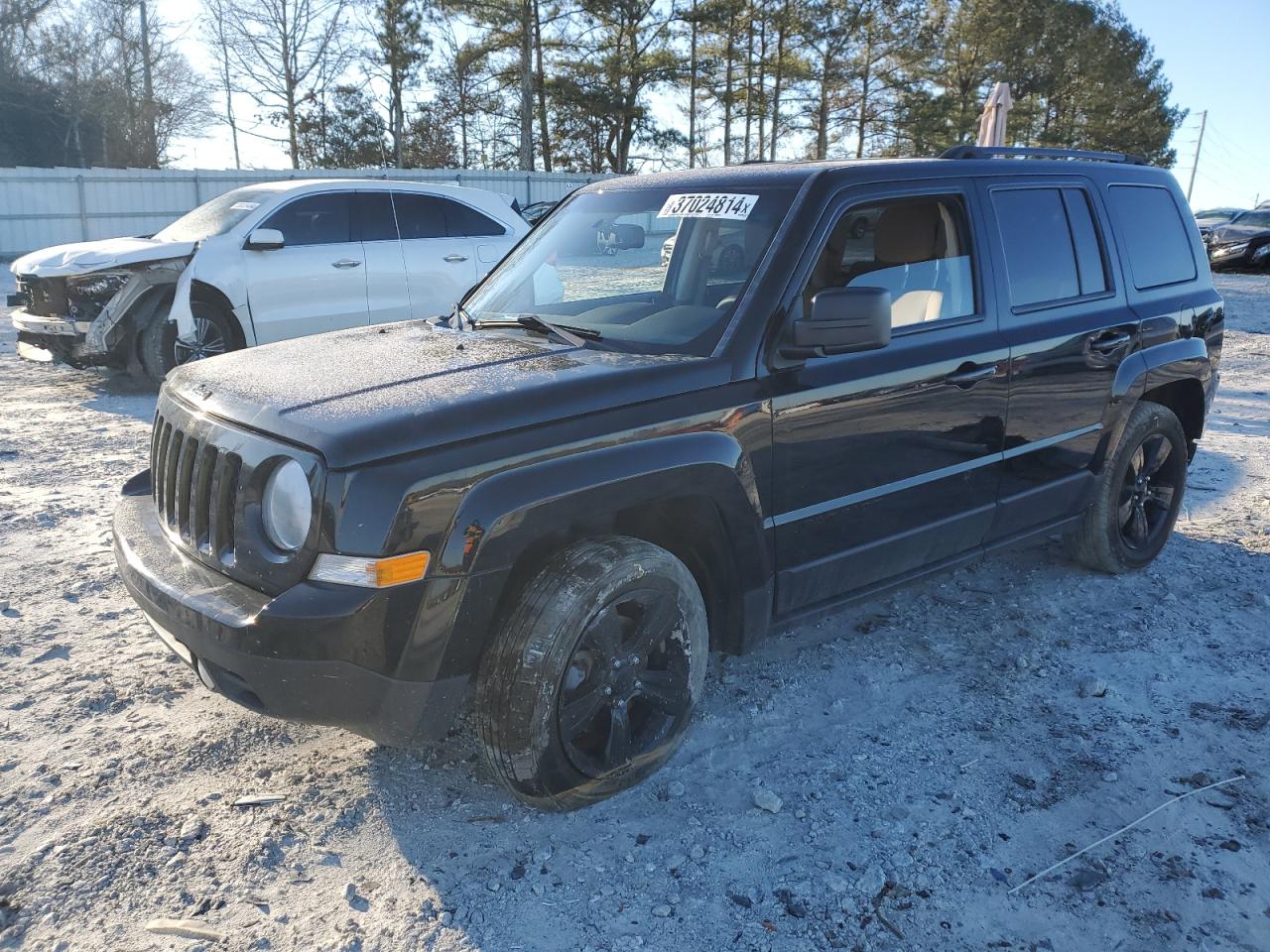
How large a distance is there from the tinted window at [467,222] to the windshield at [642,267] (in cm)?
557

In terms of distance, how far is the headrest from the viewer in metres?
3.66

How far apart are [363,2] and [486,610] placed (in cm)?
4050

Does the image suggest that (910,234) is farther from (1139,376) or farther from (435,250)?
(435,250)

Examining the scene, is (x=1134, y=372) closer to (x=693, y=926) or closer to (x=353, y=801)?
(x=693, y=926)

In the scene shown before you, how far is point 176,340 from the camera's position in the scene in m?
8.61

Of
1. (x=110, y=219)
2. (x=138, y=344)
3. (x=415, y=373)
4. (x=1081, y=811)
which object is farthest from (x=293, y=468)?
(x=110, y=219)

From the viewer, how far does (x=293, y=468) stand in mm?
2652

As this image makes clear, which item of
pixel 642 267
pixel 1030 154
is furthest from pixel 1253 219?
pixel 642 267

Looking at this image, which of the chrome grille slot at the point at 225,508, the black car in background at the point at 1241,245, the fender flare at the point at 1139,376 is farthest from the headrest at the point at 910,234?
the black car in background at the point at 1241,245

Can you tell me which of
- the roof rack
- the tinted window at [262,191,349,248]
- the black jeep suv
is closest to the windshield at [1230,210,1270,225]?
the roof rack

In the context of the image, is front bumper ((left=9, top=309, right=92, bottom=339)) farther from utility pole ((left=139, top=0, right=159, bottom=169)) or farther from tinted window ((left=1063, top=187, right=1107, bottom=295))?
utility pole ((left=139, top=0, right=159, bottom=169))

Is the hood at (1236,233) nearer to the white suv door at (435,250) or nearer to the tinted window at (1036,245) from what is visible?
the white suv door at (435,250)

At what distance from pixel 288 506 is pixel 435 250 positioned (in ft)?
23.7

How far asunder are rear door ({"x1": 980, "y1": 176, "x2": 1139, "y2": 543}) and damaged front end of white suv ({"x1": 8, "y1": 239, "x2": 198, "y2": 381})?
7059mm
